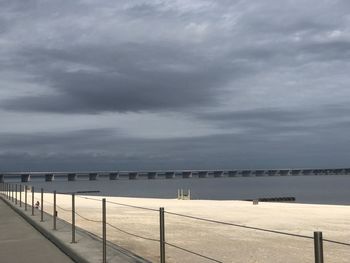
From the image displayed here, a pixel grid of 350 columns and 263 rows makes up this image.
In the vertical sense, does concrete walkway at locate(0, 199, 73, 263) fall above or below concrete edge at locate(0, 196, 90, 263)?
below

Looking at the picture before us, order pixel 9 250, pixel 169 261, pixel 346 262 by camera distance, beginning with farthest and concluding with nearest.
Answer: pixel 346 262 < pixel 169 261 < pixel 9 250

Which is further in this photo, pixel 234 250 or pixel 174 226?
pixel 174 226

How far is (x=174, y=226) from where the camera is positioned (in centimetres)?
2092

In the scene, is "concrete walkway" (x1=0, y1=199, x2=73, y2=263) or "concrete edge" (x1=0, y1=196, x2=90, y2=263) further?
"concrete walkway" (x1=0, y1=199, x2=73, y2=263)

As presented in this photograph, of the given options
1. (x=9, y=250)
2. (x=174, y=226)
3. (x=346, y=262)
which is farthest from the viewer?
(x=174, y=226)

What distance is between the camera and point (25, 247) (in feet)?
37.2

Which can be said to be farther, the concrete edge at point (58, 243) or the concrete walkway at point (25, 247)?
the concrete walkway at point (25, 247)

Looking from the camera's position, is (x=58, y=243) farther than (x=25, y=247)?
No

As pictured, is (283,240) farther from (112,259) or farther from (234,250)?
(112,259)

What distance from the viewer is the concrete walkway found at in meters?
9.88

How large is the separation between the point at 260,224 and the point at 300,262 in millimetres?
11412

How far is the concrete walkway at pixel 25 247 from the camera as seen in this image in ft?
32.4

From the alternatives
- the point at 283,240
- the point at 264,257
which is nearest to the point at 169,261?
the point at 264,257

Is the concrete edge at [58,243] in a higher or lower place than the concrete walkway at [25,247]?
higher
